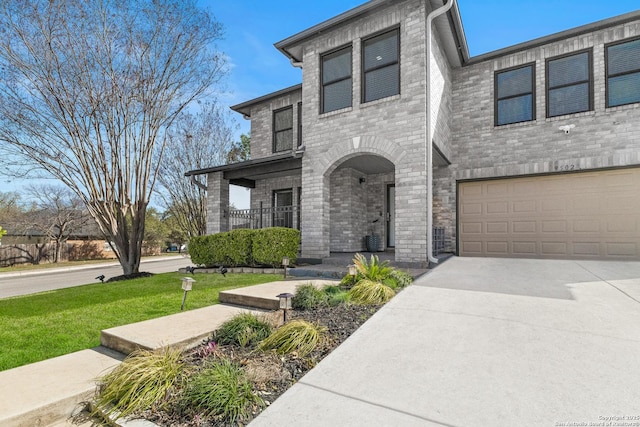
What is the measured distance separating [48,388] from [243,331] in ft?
4.56

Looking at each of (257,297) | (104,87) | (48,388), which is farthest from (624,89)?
(104,87)

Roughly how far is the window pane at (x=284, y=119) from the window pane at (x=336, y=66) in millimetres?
3612

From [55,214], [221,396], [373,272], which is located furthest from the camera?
[55,214]

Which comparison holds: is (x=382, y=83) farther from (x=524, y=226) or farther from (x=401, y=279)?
(x=524, y=226)

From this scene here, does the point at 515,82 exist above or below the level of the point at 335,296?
above

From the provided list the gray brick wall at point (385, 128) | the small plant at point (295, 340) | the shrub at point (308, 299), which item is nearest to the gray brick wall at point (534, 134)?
the gray brick wall at point (385, 128)

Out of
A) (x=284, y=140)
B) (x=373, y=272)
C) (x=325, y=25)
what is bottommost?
(x=373, y=272)

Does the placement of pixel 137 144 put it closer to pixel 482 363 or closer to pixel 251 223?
pixel 251 223

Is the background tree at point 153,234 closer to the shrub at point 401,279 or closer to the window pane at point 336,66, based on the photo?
the window pane at point 336,66

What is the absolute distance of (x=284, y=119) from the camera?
39.8 ft

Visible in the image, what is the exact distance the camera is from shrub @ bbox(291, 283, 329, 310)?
391 centimetres

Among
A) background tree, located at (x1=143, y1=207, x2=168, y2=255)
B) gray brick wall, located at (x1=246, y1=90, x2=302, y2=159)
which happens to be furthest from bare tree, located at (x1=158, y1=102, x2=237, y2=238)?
background tree, located at (x1=143, y1=207, x2=168, y2=255)

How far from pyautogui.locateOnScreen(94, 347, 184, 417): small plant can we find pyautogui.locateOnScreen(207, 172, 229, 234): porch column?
864 centimetres

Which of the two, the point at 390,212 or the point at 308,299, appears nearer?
the point at 308,299
